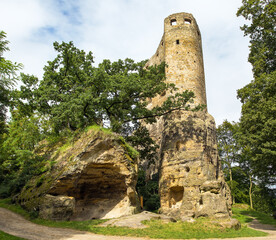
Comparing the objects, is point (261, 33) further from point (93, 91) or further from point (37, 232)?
point (37, 232)

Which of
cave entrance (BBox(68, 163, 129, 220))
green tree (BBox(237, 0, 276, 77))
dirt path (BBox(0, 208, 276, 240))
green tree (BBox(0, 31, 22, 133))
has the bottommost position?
dirt path (BBox(0, 208, 276, 240))

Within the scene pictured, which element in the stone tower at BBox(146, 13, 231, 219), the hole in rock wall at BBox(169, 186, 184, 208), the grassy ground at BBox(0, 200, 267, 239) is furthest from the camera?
the hole in rock wall at BBox(169, 186, 184, 208)

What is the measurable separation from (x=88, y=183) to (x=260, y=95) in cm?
1212

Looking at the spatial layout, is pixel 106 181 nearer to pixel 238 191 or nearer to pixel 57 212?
pixel 57 212

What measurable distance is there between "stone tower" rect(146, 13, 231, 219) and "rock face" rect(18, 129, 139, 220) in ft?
14.2

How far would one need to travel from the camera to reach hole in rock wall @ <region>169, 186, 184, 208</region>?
751 inches

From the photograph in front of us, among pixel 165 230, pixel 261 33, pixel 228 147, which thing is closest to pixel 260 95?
pixel 261 33

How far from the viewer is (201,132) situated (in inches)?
790

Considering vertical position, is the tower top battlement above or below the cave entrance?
above

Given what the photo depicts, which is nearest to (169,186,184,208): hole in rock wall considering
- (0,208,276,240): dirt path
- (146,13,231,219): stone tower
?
(146,13,231,219): stone tower

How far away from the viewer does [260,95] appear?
14.9 metres

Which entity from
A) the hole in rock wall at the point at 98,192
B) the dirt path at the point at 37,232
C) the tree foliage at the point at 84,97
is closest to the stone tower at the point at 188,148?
the tree foliage at the point at 84,97

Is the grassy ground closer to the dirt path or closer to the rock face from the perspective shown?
the dirt path

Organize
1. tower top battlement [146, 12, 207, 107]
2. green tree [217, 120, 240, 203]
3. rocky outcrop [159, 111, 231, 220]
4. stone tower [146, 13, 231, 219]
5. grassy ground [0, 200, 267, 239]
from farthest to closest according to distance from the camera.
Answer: green tree [217, 120, 240, 203], tower top battlement [146, 12, 207, 107], rocky outcrop [159, 111, 231, 220], stone tower [146, 13, 231, 219], grassy ground [0, 200, 267, 239]
